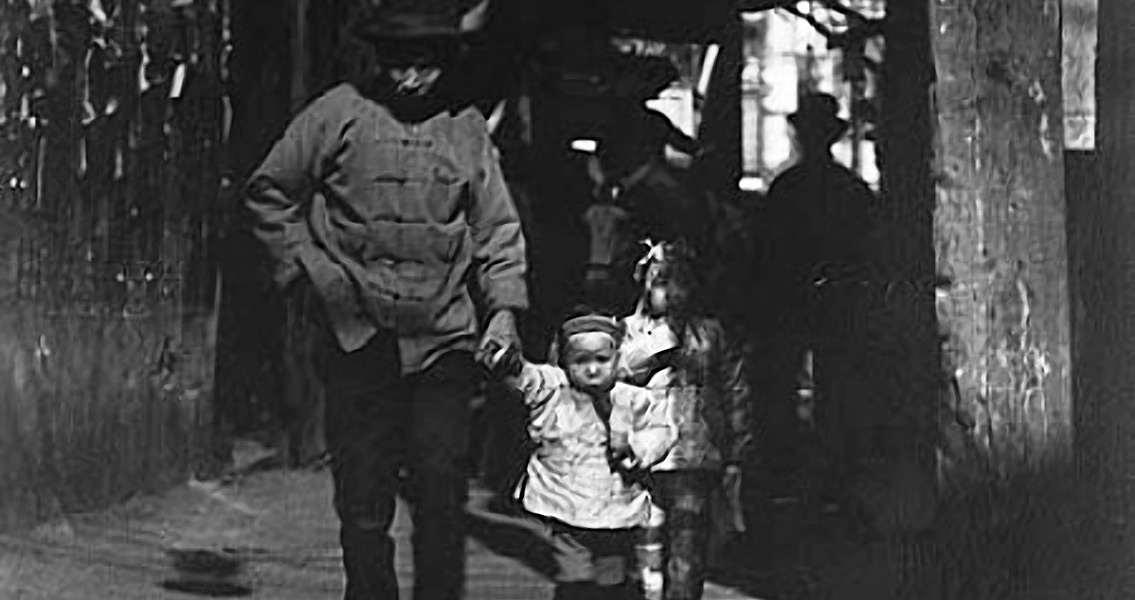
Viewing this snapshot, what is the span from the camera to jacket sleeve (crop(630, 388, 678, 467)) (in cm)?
264

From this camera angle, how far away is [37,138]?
2652 millimetres

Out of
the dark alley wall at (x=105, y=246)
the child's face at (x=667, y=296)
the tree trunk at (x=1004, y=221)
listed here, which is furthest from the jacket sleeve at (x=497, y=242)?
the tree trunk at (x=1004, y=221)

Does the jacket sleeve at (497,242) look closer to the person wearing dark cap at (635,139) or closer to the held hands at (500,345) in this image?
the held hands at (500,345)

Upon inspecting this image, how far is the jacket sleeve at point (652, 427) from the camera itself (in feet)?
8.67

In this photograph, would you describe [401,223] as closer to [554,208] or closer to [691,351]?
[554,208]

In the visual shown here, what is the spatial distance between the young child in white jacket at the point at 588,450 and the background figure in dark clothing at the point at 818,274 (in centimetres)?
24

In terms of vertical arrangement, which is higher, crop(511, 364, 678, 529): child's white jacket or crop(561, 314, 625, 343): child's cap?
crop(561, 314, 625, 343): child's cap

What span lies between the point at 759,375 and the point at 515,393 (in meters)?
0.42

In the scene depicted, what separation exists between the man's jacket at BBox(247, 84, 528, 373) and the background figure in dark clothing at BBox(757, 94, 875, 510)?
0.44 metres

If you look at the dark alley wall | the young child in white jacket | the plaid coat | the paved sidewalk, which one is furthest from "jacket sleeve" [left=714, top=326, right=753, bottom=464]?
the dark alley wall

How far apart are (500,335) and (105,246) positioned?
69cm

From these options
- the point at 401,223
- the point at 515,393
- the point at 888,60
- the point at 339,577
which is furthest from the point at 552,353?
the point at 888,60

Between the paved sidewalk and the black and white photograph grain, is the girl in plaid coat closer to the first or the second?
the black and white photograph grain

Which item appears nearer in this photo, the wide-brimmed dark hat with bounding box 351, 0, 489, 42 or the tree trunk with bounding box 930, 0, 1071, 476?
the wide-brimmed dark hat with bounding box 351, 0, 489, 42
